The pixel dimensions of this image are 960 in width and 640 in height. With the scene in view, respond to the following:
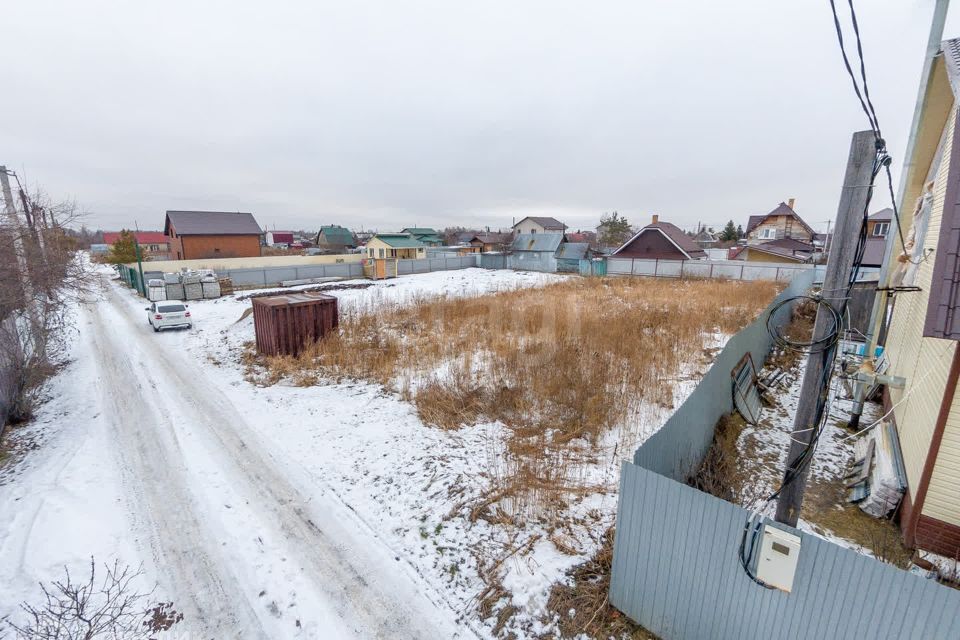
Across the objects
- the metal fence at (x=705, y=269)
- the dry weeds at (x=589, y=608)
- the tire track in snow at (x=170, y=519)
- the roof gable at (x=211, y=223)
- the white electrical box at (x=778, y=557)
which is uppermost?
the roof gable at (x=211, y=223)

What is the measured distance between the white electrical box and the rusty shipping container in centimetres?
1150

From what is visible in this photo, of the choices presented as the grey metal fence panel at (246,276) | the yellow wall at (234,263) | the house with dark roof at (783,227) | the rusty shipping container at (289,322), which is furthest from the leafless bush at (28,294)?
the house with dark roof at (783,227)

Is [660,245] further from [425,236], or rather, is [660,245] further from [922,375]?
[425,236]

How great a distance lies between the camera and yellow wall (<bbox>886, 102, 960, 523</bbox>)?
4.75 m

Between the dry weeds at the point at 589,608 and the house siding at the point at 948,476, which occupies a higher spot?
the house siding at the point at 948,476

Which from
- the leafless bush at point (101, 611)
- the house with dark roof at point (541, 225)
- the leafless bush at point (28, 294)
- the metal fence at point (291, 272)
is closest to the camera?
the leafless bush at point (101, 611)

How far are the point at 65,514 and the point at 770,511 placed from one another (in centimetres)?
954

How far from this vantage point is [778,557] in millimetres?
2980

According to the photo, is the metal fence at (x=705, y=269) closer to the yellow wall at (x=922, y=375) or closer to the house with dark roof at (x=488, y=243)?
the yellow wall at (x=922, y=375)

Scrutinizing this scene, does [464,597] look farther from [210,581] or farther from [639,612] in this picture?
[210,581]

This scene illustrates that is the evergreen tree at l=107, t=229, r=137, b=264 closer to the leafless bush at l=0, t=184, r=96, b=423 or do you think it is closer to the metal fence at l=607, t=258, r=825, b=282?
the leafless bush at l=0, t=184, r=96, b=423

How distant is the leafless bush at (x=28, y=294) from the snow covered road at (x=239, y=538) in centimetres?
135

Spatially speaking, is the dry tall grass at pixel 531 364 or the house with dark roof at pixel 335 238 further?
the house with dark roof at pixel 335 238

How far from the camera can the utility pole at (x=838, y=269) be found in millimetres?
2811
